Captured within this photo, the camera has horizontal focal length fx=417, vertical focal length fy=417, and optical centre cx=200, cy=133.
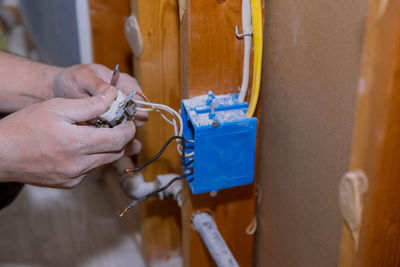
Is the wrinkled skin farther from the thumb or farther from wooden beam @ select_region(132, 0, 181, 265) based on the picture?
wooden beam @ select_region(132, 0, 181, 265)

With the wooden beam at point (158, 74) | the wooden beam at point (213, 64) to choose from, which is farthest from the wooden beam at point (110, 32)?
the wooden beam at point (213, 64)

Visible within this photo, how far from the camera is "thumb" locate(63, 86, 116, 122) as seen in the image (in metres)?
0.62

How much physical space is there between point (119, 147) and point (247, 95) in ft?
0.73

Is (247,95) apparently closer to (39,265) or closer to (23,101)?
(23,101)

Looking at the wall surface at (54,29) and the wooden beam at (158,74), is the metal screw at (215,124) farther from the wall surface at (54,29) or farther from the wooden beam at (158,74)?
the wall surface at (54,29)

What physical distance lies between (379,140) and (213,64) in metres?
0.35

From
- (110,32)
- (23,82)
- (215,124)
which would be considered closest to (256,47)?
(215,124)

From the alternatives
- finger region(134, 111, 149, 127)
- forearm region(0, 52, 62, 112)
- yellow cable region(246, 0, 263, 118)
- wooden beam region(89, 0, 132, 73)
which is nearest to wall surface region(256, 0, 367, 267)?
yellow cable region(246, 0, 263, 118)

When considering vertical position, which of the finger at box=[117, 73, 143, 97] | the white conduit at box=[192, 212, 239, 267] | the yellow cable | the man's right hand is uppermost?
the yellow cable

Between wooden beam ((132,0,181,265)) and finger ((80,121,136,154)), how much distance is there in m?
0.27

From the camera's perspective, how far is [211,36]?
0.65m

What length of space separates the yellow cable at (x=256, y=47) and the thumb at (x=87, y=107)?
217 mm

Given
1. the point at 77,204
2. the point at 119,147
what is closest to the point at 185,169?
the point at 119,147

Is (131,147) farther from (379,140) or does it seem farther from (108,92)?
(379,140)
